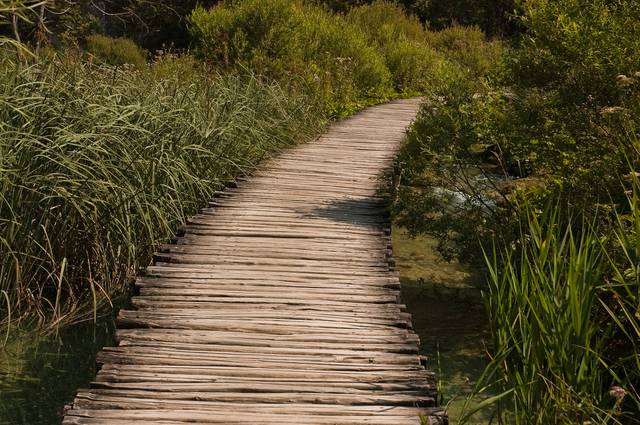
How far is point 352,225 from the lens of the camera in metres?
7.95

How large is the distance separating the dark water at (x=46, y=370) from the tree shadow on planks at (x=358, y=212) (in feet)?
6.34

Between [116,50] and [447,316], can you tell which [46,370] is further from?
[116,50]

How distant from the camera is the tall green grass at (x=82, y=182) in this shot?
22.7 feet

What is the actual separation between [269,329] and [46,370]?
1664 mm

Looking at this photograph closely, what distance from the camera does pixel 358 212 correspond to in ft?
27.5

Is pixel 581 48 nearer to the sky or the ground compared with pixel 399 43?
nearer to the sky

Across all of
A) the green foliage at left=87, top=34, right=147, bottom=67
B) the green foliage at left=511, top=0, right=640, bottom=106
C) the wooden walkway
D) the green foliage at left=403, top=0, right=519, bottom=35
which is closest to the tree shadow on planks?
the wooden walkway

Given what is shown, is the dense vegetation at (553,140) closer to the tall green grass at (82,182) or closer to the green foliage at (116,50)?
the tall green grass at (82,182)

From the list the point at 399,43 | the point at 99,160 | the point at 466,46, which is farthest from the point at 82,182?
the point at 466,46

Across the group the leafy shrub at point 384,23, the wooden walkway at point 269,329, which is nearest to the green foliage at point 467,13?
the leafy shrub at point 384,23

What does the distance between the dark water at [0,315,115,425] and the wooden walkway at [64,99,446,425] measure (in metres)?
0.71

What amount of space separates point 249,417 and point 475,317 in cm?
363

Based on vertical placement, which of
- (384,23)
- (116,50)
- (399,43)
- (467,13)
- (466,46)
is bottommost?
(467,13)

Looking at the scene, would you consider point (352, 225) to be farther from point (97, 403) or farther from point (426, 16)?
point (426, 16)
